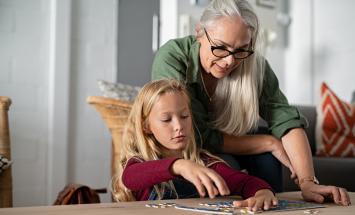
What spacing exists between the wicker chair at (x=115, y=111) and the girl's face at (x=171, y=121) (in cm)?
68

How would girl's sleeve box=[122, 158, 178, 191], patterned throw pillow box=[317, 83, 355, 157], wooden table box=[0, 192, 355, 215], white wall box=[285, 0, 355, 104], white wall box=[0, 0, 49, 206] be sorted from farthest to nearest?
white wall box=[285, 0, 355, 104], patterned throw pillow box=[317, 83, 355, 157], white wall box=[0, 0, 49, 206], girl's sleeve box=[122, 158, 178, 191], wooden table box=[0, 192, 355, 215]

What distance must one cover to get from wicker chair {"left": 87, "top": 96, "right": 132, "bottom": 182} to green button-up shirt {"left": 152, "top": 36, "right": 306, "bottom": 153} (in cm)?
50

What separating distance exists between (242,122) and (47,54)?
57.0 inches

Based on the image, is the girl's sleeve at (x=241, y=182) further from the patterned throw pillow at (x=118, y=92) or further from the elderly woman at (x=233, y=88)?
the patterned throw pillow at (x=118, y=92)

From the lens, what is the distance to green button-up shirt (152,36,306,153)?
5.08 feet

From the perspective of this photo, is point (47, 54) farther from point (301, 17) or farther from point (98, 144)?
point (301, 17)

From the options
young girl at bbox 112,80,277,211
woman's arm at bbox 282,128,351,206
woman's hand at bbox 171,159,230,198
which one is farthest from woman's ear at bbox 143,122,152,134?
woman's arm at bbox 282,128,351,206

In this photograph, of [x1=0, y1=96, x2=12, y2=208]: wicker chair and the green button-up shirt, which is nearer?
the green button-up shirt

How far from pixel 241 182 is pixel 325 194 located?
0.73 ft

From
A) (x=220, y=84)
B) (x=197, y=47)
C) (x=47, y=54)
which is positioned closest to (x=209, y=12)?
(x=197, y=47)

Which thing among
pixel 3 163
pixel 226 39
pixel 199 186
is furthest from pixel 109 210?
pixel 3 163

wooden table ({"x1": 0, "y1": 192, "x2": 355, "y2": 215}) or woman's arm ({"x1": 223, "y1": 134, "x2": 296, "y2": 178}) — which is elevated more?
woman's arm ({"x1": 223, "y1": 134, "x2": 296, "y2": 178})

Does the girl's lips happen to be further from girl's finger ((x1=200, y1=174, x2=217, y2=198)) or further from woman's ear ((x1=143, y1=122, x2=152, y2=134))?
girl's finger ((x1=200, y1=174, x2=217, y2=198))

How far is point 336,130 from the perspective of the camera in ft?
8.96
